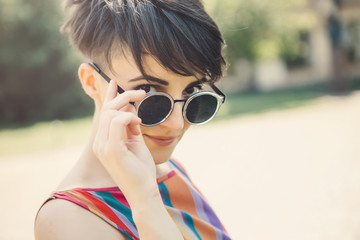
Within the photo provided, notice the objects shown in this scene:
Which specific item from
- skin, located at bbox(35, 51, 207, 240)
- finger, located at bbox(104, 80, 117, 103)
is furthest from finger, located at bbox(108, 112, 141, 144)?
finger, located at bbox(104, 80, 117, 103)

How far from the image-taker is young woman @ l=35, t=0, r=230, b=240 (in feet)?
3.76

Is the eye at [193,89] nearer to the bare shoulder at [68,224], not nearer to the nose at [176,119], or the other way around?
the nose at [176,119]

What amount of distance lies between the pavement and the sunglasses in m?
2.60

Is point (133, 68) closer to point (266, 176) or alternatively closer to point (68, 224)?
point (68, 224)

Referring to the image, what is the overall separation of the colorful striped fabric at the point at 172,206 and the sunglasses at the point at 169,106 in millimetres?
346

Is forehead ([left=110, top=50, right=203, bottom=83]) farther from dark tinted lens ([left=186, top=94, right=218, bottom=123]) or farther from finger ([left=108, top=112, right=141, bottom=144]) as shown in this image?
finger ([left=108, top=112, right=141, bottom=144])

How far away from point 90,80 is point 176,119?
44 centimetres

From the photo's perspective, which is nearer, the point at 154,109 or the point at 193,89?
the point at 154,109

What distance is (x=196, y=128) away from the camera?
10883 mm

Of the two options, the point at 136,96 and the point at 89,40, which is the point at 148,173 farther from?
the point at 89,40

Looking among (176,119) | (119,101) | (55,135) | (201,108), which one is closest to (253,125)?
(55,135)

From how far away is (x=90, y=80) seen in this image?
5.32ft

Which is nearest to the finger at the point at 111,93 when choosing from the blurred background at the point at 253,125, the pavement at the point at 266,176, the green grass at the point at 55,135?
the blurred background at the point at 253,125

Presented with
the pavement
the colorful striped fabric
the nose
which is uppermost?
the nose
